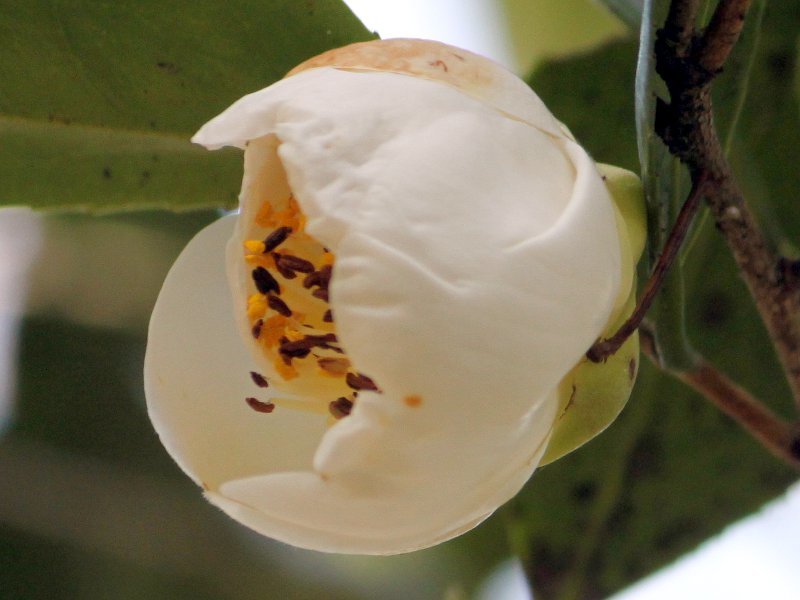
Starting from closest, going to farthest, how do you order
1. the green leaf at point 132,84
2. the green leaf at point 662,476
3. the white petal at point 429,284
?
the white petal at point 429,284 < the green leaf at point 132,84 < the green leaf at point 662,476

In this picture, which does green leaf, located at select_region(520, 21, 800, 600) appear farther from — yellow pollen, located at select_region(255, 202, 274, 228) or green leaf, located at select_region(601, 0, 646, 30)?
yellow pollen, located at select_region(255, 202, 274, 228)

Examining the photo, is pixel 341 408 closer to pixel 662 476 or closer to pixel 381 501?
pixel 381 501

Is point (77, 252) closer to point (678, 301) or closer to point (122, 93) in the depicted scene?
point (122, 93)

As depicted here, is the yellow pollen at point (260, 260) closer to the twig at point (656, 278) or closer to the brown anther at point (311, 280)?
the brown anther at point (311, 280)

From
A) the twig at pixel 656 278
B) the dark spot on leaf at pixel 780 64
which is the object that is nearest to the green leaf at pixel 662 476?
the dark spot on leaf at pixel 780 64

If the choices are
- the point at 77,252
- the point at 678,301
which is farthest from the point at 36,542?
the point at 678,301
